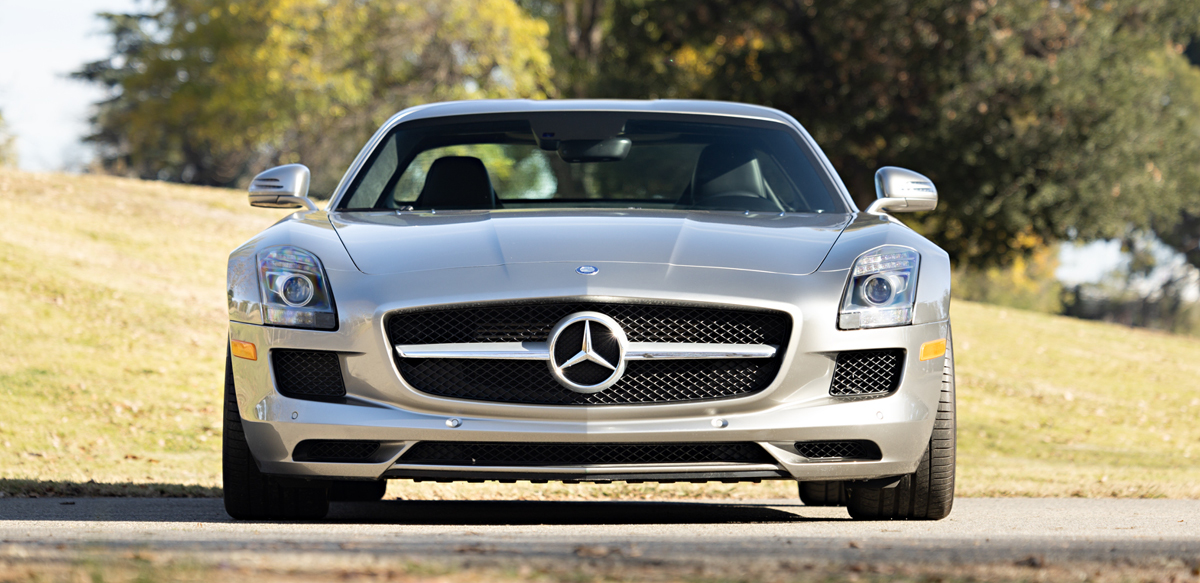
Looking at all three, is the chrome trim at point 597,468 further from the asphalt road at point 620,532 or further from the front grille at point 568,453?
the asphalt road at point 620,532

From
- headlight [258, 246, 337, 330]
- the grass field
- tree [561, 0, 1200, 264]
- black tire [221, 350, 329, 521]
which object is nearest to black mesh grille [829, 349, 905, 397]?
headlight [258, 246, 337, 330]

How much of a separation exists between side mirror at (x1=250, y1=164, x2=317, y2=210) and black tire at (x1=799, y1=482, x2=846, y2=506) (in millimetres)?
2588

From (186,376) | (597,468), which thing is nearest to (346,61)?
(186,376)

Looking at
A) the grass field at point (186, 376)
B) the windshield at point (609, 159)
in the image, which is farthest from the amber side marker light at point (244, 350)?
the grass field at point (186, 376)

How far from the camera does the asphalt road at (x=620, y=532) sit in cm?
300

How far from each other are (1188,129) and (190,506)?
23.0 meters

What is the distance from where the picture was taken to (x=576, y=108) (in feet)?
19.3

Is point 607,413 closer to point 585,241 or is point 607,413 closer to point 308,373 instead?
point 585,241

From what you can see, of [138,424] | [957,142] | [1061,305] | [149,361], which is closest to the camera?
→ [138,424]

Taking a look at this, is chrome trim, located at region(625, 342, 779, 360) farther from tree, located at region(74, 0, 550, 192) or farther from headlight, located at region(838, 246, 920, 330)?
tree, located at region(74, 0, 550, 192)

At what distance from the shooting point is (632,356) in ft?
12.8

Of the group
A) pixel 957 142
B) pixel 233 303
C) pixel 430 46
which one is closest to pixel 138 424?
pixel 233 303

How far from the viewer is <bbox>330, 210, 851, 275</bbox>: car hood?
13.4 ft

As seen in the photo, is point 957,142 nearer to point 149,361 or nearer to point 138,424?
point 149,361
